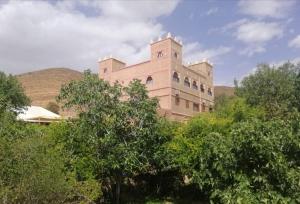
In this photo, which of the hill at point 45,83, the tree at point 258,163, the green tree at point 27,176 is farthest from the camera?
the hill at point 45,83

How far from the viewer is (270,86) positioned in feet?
119

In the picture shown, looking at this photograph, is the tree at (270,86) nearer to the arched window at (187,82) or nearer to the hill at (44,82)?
the arched window at (187,82)

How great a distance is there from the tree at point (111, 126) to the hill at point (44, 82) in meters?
73.1

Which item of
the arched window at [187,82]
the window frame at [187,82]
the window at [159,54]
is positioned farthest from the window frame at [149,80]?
the arched window at [187,82]

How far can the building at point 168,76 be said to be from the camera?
4250 cm

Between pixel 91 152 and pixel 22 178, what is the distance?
702 centimetres

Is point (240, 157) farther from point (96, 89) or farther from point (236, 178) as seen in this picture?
point (96, 89)

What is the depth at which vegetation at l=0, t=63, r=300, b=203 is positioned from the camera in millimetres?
15656

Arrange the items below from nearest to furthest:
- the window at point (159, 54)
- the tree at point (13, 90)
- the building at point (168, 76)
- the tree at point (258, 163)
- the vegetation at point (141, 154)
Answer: the vegetation at point (141, 154) → the tree at point (258, 163) → the tree at point (13, 90) → the building at point (168, 76) → the window at point (159, 54)

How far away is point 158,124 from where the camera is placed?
2283 cm

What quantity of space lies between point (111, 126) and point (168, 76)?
71.1ft

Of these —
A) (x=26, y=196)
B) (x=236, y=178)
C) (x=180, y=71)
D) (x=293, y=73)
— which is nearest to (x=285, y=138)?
(x=236, y=178)

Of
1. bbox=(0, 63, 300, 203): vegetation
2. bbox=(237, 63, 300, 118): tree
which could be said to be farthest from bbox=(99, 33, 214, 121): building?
bbox=(0, 63, 300, 203): vegetation

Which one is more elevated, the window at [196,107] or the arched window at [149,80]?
the arched window at [149,80]
